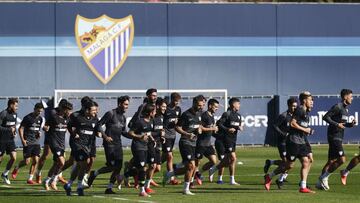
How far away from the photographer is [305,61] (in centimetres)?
5762

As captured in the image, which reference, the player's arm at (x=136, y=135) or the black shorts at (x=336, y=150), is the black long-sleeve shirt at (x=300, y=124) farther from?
the player's arm at (x=136, y=135)

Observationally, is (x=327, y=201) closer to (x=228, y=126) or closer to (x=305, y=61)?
(x=228, y=126)

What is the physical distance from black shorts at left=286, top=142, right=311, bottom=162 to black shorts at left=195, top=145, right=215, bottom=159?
2233 millimetres

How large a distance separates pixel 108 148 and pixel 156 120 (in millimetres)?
1798

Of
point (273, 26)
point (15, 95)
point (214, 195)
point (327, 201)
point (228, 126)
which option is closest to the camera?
point (327, 201)

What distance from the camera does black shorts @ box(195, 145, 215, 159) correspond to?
2716 cm

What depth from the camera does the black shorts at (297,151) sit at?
26.0m

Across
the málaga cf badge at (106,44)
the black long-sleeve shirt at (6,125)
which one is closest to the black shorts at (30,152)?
the black long-sleeve shirt at (6,125)

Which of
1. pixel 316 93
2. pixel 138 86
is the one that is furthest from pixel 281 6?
pixel 138 86

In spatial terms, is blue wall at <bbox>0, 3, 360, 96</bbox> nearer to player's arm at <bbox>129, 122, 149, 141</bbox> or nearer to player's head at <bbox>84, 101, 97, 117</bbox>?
player's head at <bbox>84, 101, 97, 117</bbox>

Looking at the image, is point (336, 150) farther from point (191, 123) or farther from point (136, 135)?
point (136, 135)

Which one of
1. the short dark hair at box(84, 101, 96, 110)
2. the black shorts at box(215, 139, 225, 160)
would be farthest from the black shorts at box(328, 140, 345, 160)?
the short dark hair at box(84, 101, 96, 110)

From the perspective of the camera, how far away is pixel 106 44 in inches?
2160

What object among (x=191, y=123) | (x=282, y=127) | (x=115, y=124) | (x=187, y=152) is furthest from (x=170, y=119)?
(x=115, y=124)
